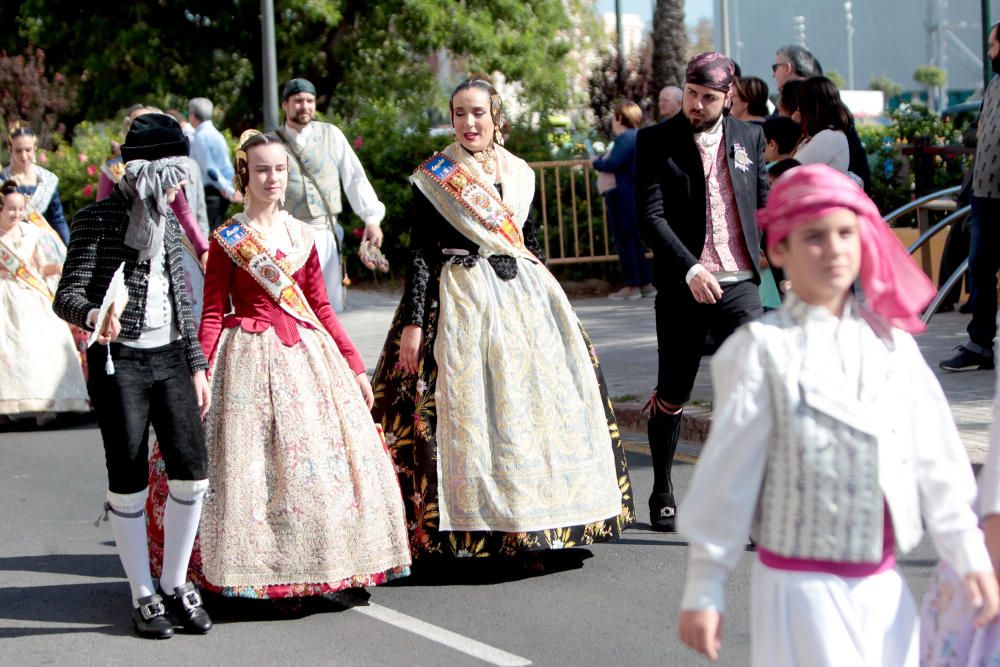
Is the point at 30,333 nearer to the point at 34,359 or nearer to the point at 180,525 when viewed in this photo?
the point at 34,359

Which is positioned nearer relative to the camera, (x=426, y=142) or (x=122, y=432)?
(x=122, y=432)

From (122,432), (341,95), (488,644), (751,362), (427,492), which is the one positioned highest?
(341,95)

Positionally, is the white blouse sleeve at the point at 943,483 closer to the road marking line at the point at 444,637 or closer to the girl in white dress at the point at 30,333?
the road marking line at the point at 444,637

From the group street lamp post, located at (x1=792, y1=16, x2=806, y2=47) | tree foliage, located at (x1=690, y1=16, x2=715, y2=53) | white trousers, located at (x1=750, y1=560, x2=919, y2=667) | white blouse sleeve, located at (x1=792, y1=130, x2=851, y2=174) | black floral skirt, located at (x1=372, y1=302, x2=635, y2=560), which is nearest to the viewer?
white trousers, located at (x1=750, y1=560, x2=919, y2=667)

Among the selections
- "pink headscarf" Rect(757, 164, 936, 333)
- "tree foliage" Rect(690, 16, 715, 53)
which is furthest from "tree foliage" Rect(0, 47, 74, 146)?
"tree foliage" Rect(690, 16, 715, 53)

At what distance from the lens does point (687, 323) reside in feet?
20.5

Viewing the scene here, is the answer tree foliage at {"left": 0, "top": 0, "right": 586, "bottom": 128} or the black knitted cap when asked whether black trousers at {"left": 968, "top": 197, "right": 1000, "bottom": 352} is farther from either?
tree foliage at {"left": 0, "top": 0, "right": 586, "bottom": 128}

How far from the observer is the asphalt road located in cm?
507

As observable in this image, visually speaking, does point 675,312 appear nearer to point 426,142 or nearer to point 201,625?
point 201,625

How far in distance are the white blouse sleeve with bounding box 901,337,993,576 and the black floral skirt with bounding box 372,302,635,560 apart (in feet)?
9.68

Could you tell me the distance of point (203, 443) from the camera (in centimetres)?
535

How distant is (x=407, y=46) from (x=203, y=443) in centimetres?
1887

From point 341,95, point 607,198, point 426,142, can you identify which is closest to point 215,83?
point 341,95

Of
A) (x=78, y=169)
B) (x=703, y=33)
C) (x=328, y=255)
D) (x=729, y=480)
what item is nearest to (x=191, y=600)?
(x=729, y=480)
